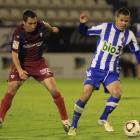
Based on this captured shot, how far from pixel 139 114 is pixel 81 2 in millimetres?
14747

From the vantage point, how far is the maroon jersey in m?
5.40

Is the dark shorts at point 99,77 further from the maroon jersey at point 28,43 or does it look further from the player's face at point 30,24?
the player's face at point 30,24

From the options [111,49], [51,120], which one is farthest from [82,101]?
[51,120]

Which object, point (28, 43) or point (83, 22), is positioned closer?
point (83, 22)

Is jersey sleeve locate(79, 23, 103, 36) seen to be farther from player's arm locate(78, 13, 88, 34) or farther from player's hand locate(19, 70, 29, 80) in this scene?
player's hand locate(19, 70, 29, 80)

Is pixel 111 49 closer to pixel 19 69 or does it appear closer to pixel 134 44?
pixel 134 44

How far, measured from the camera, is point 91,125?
5.89 m

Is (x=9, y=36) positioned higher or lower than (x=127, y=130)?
lower

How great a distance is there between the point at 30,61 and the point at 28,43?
26cm

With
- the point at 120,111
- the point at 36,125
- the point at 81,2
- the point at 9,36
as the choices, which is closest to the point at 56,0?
the point at 81,2

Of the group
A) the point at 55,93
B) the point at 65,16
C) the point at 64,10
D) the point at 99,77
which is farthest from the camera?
the point at 64,10

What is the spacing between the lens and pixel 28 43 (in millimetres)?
5496

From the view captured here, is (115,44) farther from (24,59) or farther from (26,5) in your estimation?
(26,5)

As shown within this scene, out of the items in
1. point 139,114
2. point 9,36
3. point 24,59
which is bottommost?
point 9,36
